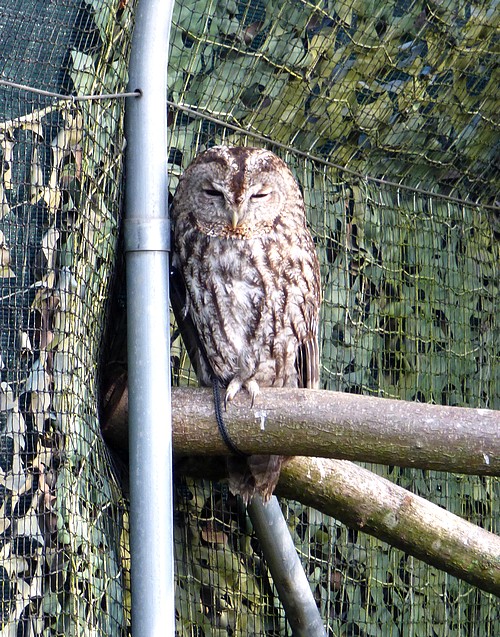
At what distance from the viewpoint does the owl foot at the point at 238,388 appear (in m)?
2.54

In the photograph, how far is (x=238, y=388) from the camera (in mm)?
2729

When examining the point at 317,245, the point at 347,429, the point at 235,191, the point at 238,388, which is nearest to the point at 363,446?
the point at 347,429

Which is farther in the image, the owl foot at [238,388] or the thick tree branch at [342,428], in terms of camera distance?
the owl foot at [238,388]

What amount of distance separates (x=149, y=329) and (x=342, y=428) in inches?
19.8

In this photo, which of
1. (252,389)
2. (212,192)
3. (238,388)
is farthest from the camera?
(212,192)

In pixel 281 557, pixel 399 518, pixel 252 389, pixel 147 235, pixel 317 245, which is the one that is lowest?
pixel 281 557

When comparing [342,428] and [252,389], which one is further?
[252,389]

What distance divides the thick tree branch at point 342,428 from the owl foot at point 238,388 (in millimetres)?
31

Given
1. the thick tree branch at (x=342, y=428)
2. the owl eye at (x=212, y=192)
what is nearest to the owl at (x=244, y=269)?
the owl eye at (x=212, y=192)

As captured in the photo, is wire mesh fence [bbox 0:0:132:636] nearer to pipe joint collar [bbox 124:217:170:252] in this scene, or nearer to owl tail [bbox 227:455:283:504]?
pipe joint collar [bbox 124:217:170:252]

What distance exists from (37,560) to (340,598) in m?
1.44

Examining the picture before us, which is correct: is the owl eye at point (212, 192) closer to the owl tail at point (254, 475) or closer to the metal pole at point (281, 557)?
the owl tail at point (254, 475)

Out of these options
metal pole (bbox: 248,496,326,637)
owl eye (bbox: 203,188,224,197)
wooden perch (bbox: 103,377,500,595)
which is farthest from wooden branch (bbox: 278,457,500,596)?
owl eye (bbox: 203,188,224,197)

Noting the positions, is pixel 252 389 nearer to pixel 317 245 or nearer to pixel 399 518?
pixel 399 518
